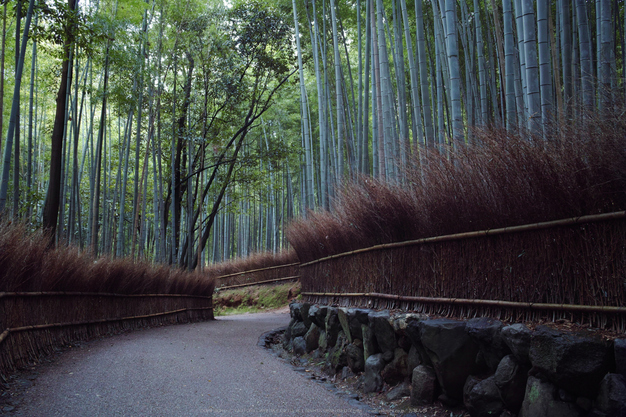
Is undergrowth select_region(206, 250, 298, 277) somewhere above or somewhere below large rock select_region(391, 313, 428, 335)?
above

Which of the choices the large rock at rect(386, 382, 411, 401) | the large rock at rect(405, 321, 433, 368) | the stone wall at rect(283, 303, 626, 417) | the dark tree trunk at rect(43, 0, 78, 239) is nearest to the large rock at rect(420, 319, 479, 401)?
the stone wall at rect(283, 303, 626, 417)

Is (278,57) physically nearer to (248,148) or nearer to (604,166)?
(248,148)

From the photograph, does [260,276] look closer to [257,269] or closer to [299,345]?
[257,269]

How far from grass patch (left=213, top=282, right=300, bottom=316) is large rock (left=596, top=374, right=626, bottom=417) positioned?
30.2ft

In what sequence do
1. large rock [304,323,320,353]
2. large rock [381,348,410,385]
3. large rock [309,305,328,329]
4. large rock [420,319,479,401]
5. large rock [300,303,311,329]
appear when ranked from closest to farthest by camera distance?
large rock [420,319,479,401] → large rock [381,348,410,385] → large rock [309,305,328,329] → large rock [304,323,320,353] → large rock [300,303,311,329]

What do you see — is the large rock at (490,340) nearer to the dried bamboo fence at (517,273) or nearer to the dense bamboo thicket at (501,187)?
the dried bamboo fence at (517,273)

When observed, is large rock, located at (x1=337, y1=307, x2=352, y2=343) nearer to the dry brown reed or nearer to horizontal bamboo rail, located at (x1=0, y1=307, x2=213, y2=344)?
horizontal bamboo rail, located at (x1=0, y1=307, x2=213, y2=344)

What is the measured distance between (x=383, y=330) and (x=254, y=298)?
9275 millimetres

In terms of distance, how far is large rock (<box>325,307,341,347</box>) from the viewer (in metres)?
4.24

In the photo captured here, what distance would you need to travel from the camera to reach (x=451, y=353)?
7.94 ft

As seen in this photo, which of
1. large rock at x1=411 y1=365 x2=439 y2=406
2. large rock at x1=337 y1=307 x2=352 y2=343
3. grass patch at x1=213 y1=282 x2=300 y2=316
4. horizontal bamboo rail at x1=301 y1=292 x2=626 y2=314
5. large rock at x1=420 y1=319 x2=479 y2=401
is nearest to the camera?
horizontal bamboo rail at x1=301 y1=292 x2=626 y2=314

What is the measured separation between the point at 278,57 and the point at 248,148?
164 inches

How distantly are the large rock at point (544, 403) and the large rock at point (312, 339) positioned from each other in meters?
3.01

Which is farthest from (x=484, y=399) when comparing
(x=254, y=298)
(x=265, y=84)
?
(x=254, y=298)
